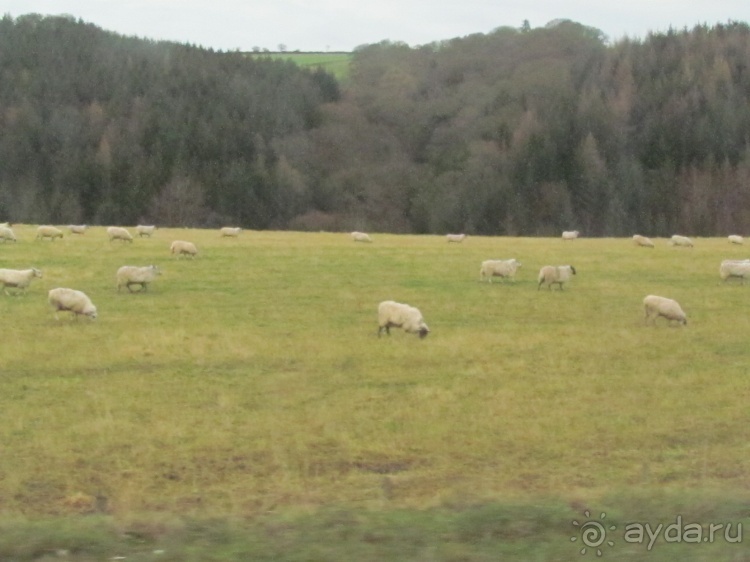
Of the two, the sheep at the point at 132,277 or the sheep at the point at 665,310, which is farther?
the sheep at the point at 132,277

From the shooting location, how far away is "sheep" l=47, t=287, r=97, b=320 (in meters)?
23.0

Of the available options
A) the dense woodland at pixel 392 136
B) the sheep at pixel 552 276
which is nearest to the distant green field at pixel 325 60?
the dense woodland at pixel 392 136

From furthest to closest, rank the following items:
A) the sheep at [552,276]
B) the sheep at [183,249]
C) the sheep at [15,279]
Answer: the sheep at [183,249], the sheep at [552,276], the sheep at [15,279]

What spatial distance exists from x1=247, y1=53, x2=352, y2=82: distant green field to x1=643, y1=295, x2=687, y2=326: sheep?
9005cm

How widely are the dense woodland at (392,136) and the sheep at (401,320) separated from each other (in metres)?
55.7

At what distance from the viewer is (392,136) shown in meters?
98.8

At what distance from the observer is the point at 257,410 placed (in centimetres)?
1596

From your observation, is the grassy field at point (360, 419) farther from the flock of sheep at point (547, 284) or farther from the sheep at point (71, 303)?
the flock of sheep at point (547, 284)

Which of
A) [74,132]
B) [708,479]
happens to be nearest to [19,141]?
[74,132]

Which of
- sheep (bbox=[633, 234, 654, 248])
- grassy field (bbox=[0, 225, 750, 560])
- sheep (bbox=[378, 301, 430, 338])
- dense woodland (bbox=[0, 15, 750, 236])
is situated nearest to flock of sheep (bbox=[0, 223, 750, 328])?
sheep (bbox=[378, 301, 430, 338])

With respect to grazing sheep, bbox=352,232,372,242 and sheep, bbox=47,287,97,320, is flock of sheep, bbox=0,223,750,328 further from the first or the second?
grazing sheep, bbox=352,232,372,242

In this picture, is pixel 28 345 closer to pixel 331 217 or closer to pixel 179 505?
pixel 179 505

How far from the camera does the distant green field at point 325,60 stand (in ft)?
373

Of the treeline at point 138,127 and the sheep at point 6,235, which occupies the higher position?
the treeline at point 138,127
